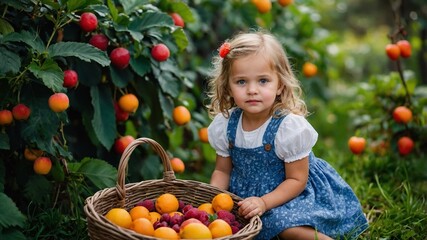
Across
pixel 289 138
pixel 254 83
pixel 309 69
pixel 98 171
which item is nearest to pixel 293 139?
pixel 289 138

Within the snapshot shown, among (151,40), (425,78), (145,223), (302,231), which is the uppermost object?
(151,40)

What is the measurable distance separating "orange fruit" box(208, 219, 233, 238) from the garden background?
2.19 ft

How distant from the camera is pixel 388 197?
307 centimetres

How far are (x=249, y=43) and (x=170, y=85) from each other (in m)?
0.53

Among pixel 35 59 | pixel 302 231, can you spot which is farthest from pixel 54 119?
pixel 302 231

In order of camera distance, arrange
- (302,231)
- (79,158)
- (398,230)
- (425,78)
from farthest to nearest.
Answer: (425,78), (79,158), (398,230), (302,231)

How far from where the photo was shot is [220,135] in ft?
8.67

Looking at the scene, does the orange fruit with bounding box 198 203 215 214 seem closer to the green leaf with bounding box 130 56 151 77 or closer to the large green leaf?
the green leaf with bounding box 130 56 151 77

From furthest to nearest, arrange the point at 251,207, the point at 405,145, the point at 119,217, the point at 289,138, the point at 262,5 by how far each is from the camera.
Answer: the point at 262,5 < the point at 405,145 < the point at 289,138 < the point at 251,207 < the point at 119,217

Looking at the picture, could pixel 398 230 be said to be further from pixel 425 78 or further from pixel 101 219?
pixel 425 78

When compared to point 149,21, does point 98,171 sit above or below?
below

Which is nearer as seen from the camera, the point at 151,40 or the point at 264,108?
the point at 264,108

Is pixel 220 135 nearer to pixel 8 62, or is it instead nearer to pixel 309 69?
pixel 8 62

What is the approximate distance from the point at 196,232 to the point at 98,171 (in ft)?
2.47
